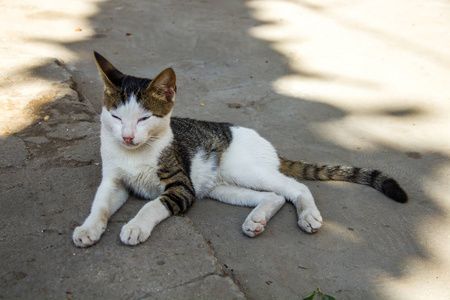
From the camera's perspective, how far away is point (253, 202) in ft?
11.9

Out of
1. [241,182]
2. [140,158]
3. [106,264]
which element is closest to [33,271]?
[106,264]

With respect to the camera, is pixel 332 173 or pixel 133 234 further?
pixel 332 173

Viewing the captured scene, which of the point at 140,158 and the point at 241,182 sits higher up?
the point at 140,158

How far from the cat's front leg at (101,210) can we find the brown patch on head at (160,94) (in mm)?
655

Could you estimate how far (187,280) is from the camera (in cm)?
260

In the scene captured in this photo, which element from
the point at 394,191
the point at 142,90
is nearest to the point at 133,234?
the point at 142,90

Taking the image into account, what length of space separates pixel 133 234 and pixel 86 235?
298mm

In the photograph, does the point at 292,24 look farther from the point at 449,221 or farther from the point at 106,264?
the point at 106,264

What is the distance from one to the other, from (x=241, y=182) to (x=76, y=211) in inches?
54.1

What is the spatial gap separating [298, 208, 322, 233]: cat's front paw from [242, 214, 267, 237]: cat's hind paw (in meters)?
0.31

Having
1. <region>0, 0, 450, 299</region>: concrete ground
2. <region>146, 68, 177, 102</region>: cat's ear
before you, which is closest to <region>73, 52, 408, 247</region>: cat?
<region>146, 68, 177, 102</region>: cat's ear

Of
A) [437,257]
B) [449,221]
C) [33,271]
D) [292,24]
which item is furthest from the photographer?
[292,24]

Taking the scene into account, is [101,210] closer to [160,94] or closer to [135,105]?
[135,105]

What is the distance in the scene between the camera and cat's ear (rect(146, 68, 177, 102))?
3168 mm
